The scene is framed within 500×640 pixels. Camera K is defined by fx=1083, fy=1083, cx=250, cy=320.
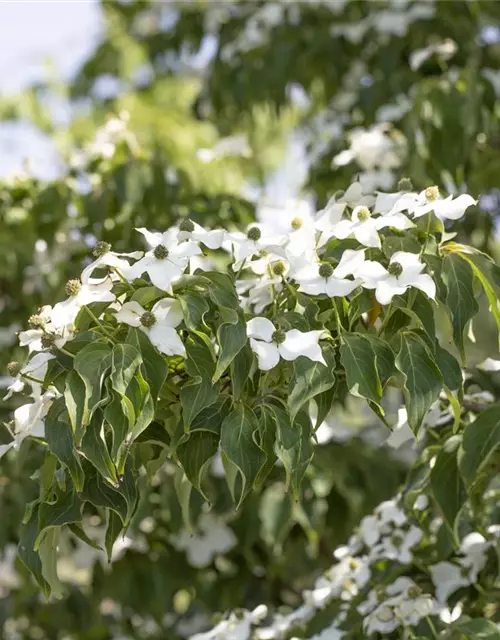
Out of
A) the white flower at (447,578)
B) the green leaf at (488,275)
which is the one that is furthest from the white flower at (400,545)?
the green leaf at (488,275)

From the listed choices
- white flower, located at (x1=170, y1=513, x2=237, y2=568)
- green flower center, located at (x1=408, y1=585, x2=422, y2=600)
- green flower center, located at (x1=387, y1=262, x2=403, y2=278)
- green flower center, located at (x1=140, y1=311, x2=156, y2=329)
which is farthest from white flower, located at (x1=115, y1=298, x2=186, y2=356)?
white flower, located at (x1=170, y1=513, x2=237, y2=568)

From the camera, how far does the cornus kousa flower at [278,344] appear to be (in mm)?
999

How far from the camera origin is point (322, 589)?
62.3 inches

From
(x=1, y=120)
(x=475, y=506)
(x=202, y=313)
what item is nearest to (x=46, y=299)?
(x=475, y=506)

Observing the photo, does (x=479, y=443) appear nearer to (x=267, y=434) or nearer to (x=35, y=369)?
(x=267, y=434)

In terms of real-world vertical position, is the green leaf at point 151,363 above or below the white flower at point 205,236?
below

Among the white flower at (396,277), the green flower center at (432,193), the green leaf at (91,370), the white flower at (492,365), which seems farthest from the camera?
the white flower at (492,365)

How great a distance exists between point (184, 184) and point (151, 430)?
132 cm

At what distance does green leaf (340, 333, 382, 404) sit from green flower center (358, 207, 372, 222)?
169mm

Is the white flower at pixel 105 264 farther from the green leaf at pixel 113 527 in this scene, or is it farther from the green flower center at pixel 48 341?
the green leaf at pixel 113 527

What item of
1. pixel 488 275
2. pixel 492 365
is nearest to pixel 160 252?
pixel 488 275

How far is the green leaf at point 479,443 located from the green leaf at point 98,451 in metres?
0.42

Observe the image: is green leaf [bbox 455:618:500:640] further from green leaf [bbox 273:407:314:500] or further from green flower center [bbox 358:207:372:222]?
green flower center [bbox 358:207:372:222]

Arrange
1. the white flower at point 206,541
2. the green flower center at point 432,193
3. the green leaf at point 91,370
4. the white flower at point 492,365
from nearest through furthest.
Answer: the green leaf at point 91,370 < the green flower center at point 432,193 < the white flower at point 492,365 < the white flower at point 206,541
